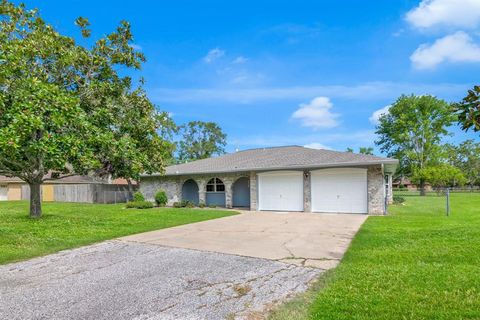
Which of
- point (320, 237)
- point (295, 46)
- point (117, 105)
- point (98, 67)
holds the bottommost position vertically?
point (320, 237)

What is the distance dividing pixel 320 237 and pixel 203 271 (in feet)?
14.3

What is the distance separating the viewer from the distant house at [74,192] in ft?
88.9

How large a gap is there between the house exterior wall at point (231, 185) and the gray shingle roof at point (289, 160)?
1.94 ft

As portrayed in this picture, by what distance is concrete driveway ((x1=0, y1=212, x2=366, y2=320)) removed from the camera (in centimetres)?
390

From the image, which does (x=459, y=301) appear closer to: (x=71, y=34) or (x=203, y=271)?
(x=203, y=271)

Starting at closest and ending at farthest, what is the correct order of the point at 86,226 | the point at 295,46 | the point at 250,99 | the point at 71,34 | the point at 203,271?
the point at 203,271 → the point at 86,226 → the point at 71,34 → the point at 295,46 → the point at 250,99

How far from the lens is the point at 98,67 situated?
42.7ft

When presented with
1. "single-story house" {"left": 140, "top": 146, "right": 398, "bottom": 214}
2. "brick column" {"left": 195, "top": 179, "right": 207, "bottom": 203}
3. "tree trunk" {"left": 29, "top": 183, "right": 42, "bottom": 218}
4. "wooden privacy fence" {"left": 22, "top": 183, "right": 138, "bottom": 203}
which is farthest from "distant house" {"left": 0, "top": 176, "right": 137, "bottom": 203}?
"tree trunk" {"left": 29, "top": 183, "right": 42, "bottom": 218}

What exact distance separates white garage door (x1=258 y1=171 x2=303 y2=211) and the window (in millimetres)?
3671

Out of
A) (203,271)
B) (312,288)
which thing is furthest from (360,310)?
(203,271)

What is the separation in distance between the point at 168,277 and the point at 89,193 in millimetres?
24743

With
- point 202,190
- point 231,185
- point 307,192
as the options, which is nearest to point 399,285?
point 307,192

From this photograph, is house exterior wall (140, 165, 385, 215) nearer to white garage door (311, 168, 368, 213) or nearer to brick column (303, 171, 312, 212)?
brick column (303, 171, 312, 212)

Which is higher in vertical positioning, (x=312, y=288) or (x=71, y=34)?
(x=71, y=34)
